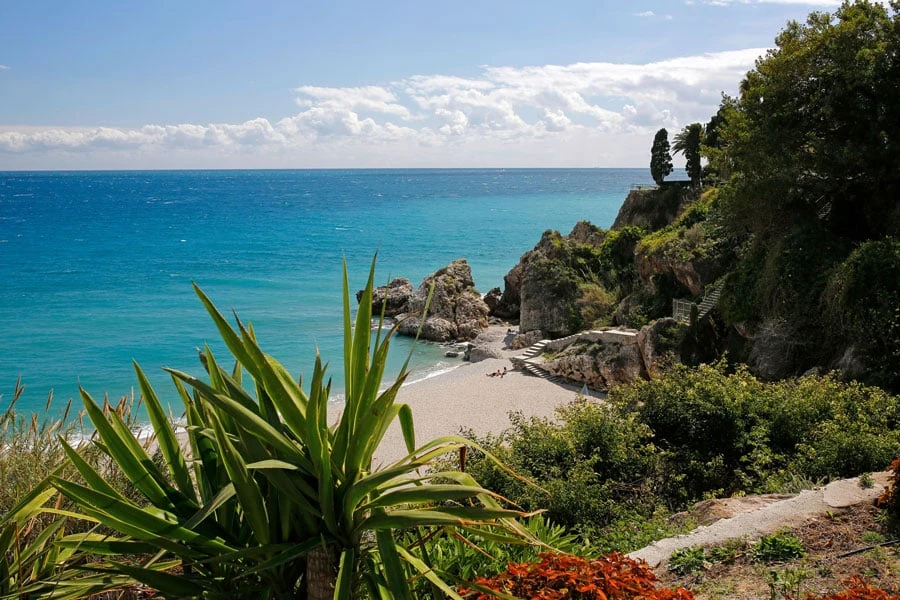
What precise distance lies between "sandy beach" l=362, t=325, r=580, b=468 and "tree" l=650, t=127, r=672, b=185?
18073 mm

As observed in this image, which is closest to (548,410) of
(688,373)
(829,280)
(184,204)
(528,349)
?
(528,349)

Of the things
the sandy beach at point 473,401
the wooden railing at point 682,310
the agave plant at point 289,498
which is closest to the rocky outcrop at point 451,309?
the sandy beach at point 473,401

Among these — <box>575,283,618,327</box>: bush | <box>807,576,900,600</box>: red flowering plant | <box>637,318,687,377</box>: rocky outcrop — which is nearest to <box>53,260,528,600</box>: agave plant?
<box>807,576,900,600</box>: red flowering plant

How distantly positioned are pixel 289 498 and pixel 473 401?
25.2m

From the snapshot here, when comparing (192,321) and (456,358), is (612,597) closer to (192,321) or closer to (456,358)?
(456,358)

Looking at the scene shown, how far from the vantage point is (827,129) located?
826 inches

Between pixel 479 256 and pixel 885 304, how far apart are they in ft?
221

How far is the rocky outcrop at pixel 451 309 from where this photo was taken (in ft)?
138

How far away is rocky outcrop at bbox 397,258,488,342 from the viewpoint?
1661 inches

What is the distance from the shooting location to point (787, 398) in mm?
10625

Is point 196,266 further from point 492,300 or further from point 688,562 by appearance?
point 688,562

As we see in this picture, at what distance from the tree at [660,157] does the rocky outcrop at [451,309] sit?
510 inches

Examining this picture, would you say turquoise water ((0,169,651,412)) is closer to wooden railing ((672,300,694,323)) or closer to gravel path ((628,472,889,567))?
gravel path ((628,472,889,567))

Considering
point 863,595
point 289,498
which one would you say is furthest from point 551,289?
point 289,498
